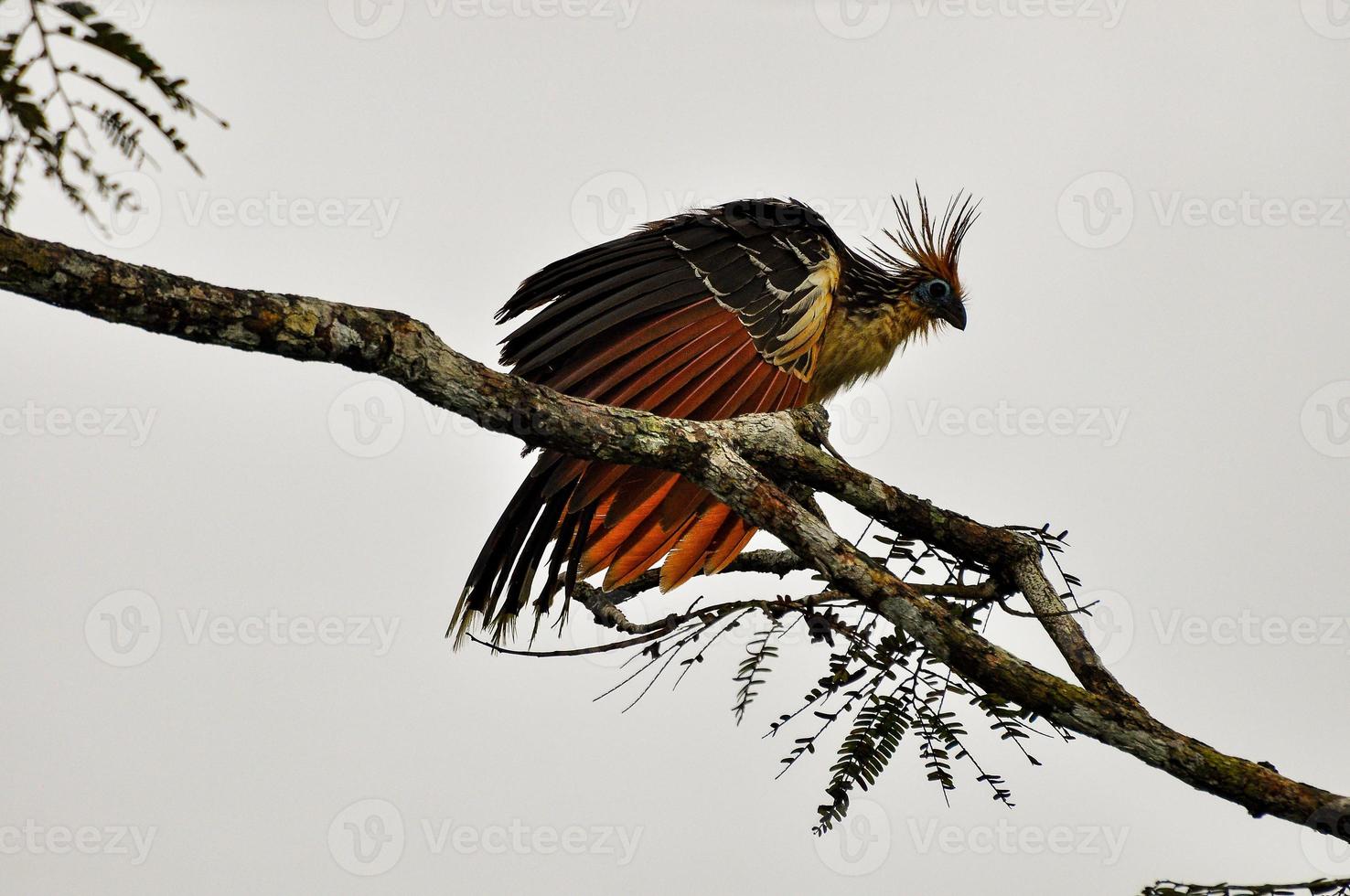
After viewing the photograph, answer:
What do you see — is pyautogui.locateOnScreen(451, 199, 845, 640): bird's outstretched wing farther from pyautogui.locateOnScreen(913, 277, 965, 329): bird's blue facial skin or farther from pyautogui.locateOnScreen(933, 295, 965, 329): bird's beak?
pyautogui.locateOnScreen(933, 295, 965, 329): bird's beak

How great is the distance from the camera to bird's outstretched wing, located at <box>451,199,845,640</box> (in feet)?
13.8

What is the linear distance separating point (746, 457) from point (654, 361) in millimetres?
1154

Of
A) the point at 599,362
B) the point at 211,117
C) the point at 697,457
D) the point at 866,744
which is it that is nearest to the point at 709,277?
the point at 599,362

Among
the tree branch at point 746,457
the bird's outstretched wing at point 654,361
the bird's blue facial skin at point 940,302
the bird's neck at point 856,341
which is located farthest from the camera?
the bird's blue facial skin at point 940,302

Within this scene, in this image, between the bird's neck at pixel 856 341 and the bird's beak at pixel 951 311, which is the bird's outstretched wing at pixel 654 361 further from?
the bird's beak at pixel 951 311

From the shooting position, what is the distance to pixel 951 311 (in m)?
5.86

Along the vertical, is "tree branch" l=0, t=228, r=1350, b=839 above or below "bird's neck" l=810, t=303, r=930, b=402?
below

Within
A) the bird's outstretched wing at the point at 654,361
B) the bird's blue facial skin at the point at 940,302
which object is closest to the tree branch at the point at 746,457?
the bird's outstretched wing at the point at 654,361

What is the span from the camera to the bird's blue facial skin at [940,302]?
19.0 ft

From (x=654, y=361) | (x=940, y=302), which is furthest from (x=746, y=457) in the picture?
(x=940, y=302)

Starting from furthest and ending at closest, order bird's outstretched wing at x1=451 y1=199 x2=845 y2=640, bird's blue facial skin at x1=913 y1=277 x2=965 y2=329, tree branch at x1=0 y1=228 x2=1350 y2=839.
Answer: bird's blue facial skin at x1=913 y1=277 x2=965 y2=329 < bird's outstretched wing at x1=451 y1=199 x2=845 y2=640 < tree branch at x1=0 y1=228 x2=1350 y2=839

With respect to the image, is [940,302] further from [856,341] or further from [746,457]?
[746,457]

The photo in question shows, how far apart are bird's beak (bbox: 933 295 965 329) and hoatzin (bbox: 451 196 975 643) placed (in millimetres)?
10

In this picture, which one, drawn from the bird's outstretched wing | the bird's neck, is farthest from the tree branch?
the bird's neck
